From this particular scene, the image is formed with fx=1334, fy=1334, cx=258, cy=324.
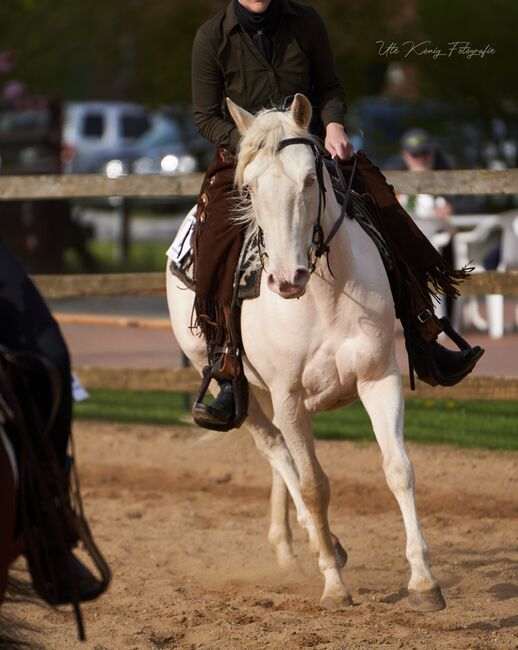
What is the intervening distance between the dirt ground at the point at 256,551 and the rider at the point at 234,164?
0.93 metres

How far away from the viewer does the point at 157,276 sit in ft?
30.7

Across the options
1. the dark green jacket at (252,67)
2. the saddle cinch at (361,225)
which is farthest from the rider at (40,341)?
the dark green jacket at (252,67)

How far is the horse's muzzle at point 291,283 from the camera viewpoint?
5457 mm

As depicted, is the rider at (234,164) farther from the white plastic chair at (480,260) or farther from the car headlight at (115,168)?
the car headlight at (115,168)

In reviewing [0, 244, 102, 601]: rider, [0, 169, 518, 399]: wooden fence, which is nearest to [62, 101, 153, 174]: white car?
[0, 169, 518, 399]: wooden fence

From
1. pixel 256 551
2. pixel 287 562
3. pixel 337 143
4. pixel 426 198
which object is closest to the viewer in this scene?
pixel 337 143

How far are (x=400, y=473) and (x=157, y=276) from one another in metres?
3.78

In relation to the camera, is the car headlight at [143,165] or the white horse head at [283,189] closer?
the white horse head at [283,189]

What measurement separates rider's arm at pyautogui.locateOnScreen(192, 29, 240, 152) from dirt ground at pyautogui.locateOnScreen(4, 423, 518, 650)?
7.05 feet

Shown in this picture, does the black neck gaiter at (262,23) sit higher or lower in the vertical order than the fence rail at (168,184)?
higher

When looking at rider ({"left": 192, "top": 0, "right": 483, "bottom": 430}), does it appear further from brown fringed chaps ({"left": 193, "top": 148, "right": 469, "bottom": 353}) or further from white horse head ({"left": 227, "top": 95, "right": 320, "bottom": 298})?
white horse head ({"left": 227, "top": 95, "right": 320, "bottom": 298})

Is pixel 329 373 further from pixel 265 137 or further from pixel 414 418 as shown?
pixel 414 418

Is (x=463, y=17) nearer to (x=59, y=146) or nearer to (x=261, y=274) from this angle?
(x=59, y=146)

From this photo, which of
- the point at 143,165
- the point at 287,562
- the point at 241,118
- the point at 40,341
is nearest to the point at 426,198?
the point at 287,562
